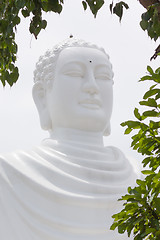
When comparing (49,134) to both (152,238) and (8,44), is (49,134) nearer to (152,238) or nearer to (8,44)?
(8,44)

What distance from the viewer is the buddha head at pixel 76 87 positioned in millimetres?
5098

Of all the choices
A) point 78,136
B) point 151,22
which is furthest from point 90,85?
point 151,22

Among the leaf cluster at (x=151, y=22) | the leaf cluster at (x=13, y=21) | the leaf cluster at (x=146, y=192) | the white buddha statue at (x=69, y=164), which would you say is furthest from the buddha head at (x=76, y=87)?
the leaf cluster at (x=146, y=192)

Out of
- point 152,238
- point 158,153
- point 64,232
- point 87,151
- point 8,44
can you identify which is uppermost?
point 8,44

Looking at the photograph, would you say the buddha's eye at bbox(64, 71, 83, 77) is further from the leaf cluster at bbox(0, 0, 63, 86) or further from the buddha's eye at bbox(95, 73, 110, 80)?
the leaf cluster at bbox(0, 0, 63, 86)

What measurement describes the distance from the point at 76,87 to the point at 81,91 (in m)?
0.06

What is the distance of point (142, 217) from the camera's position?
2188 mm

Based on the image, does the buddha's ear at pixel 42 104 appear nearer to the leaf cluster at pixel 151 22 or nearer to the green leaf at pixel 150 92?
the leaf cluster at pixel 151 22

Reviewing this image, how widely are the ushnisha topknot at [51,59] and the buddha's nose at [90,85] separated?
1.27 feet

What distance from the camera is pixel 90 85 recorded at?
5.07 meters

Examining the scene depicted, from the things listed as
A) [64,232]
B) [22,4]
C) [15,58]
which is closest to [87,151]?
[64,232]

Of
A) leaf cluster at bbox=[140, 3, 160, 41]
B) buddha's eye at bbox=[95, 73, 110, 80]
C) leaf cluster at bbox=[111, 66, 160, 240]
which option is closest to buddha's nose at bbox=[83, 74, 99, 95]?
buddha's eye at bbox=[95, 73, 110, 80]

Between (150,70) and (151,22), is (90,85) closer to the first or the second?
(151,22)

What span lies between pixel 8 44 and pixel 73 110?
1.39m
